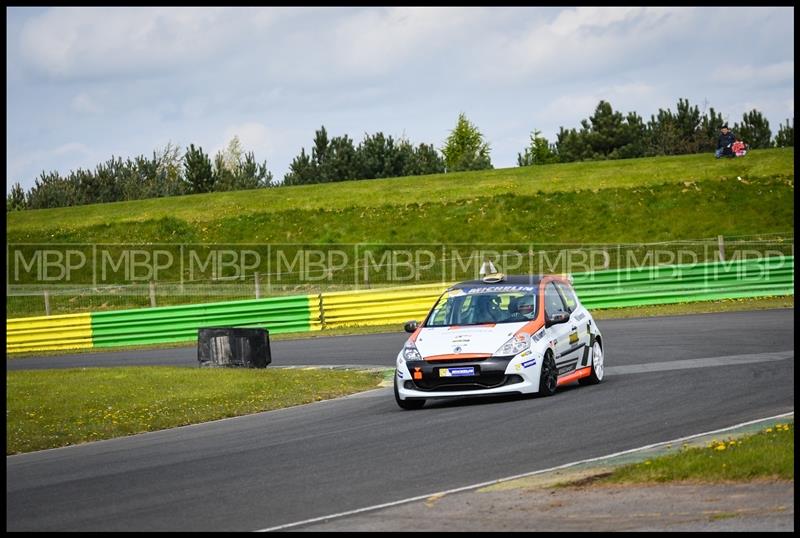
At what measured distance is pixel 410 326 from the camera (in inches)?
576

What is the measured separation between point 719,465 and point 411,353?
229 inches

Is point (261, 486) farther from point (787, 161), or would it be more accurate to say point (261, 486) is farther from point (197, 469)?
point (787, 161)

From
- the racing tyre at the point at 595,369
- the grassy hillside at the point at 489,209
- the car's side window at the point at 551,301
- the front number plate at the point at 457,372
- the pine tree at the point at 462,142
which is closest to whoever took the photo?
the front number plate at the point at 457,372

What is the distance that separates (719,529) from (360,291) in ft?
76.9

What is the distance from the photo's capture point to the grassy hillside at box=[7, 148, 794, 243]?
1679 inches

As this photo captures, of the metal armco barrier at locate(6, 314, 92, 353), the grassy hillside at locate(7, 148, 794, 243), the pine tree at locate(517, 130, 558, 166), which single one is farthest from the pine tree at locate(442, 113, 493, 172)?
the metal armco barrier at locate(6, 314, 92, 353)

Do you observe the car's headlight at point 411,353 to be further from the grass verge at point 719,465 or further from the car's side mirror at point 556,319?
the grass verge at point 719,465

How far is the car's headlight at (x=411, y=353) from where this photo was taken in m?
13.9

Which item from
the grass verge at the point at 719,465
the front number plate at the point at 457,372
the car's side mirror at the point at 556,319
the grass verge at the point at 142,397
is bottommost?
the grass verge at the point at 142,397

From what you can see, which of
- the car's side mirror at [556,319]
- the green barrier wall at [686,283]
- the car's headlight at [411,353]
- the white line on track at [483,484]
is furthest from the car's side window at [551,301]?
the green barrier wall at [686,283]

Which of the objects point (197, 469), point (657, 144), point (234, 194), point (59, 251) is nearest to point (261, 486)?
point (197, 469)

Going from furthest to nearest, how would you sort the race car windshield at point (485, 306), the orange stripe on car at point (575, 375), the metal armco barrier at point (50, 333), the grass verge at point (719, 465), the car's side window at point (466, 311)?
1. the metal armco barrier at point (50, 333)
2. the car's side window at point (466, 311)
3. the race car windshield at point (485, 306)
4. the orange stripe on car at point (575, 375)
5. the grass verge at point (719, 465)

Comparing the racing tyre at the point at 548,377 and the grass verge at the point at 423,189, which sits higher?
the grass verge at the point at 423,189

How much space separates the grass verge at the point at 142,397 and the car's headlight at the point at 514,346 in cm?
337
